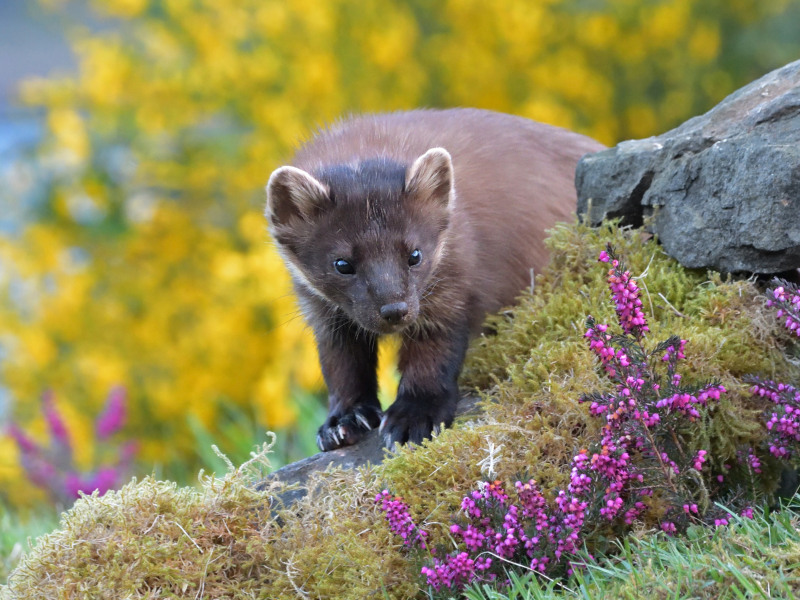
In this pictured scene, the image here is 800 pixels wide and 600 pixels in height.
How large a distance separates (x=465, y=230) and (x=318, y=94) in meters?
4.94

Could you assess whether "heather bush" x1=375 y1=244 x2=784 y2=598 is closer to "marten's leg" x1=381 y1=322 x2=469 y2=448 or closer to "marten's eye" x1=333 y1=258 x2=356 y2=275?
"marten's leg" x1=381 y1=322 x2=469 y2=448

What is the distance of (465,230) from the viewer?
4.03 m

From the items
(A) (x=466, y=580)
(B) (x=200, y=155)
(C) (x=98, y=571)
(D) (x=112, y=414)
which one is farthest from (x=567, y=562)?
(B) (x=200, y=155)

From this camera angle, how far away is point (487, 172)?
14.2ft

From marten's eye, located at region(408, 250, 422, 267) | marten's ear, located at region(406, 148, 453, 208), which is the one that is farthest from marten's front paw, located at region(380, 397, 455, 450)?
marten's ear, located at region(406, 148, 453, 208)

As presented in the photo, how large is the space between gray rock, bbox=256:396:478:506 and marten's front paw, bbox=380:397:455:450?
62mm

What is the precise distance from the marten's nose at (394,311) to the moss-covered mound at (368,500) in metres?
0.48

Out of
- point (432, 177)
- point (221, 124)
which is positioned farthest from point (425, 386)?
point (221, 124)

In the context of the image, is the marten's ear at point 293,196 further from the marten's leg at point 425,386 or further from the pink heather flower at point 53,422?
the pink heather flower at point 53,422

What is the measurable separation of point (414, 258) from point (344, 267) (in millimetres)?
298

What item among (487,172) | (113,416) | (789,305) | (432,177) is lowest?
(113,416)

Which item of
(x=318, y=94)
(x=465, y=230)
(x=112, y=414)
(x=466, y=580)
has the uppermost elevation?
(x=318, y=94)

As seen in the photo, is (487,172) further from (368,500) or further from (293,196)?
(368,500)

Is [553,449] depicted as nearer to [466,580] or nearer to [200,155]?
[466,580]
